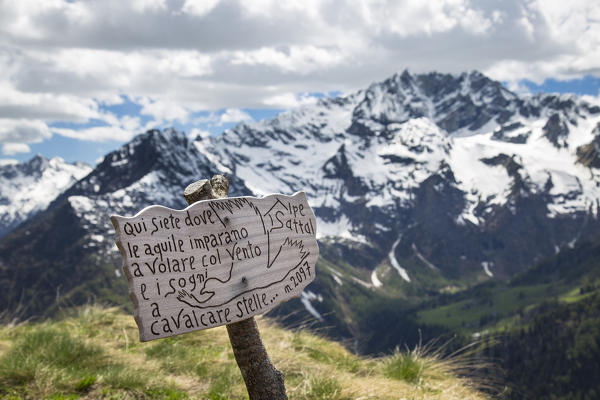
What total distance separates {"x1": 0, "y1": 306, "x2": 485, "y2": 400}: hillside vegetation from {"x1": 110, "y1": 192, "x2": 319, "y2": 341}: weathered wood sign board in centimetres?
225

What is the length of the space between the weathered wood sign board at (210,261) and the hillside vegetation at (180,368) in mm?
2250

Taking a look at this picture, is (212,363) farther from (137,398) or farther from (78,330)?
(78,330)

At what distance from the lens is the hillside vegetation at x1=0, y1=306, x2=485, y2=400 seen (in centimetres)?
596

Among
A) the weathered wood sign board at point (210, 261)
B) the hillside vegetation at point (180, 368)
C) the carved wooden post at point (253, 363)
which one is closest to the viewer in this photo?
the weathered wood sign board at point (210, 261)

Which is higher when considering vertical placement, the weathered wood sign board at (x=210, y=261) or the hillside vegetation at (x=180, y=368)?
the weathered wood sign board at (x=210, y=261)

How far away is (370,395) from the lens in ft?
20.0

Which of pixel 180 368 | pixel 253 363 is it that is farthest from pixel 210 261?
pixel 180 368

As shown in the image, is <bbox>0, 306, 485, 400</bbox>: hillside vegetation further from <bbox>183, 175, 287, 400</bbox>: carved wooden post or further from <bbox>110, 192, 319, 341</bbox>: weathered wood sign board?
<bbox>110, 192, 319, 341</bbox>: weathered wood sign board

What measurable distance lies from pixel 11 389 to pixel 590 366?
223718 mm

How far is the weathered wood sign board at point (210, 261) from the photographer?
3982 mm

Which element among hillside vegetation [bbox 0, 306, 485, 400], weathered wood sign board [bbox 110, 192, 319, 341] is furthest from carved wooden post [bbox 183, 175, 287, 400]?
hillside vegetation [bbox 0, 306, 485, 400]

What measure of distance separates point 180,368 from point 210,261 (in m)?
3.84

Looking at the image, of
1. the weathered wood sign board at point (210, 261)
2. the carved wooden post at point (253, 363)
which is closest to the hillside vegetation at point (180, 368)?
the carved wooden post at point (253, 363)

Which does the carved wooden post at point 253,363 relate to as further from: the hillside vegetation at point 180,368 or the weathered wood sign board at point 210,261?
the hillside vegetation at point 180,368
